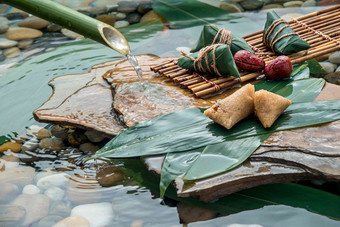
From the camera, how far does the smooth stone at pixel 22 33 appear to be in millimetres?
4246

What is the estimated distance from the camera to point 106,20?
4613mm

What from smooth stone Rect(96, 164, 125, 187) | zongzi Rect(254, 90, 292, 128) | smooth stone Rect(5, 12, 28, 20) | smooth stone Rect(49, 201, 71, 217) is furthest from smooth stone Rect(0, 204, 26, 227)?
smooth stone Rect(5, 12, 28, 20)

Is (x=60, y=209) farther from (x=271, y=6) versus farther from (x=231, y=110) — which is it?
(x=271, y=6)

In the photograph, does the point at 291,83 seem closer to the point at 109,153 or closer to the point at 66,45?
the point at 109,153

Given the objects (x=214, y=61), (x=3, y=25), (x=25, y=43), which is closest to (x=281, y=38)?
(x=214, y=61)

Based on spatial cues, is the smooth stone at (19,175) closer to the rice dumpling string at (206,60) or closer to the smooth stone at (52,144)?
the smooth stone at (52,144)

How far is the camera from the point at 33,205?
7.19 ft

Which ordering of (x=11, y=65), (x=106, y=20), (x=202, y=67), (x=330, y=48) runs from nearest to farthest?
(x=202, y=67) → (x=330, y=48) → (x=11, y=65) → (x=106, y=20)

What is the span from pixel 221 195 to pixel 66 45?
269 cm

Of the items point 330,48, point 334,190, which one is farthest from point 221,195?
point 330,48

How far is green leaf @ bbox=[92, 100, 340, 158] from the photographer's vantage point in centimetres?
220

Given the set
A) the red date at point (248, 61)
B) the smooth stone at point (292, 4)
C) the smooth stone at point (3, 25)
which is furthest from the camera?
the smooth stone at point (292, 4)

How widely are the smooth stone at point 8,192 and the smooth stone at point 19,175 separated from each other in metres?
0.03

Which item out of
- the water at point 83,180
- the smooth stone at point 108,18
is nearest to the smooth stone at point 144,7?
the smooth stone at point 108,18
